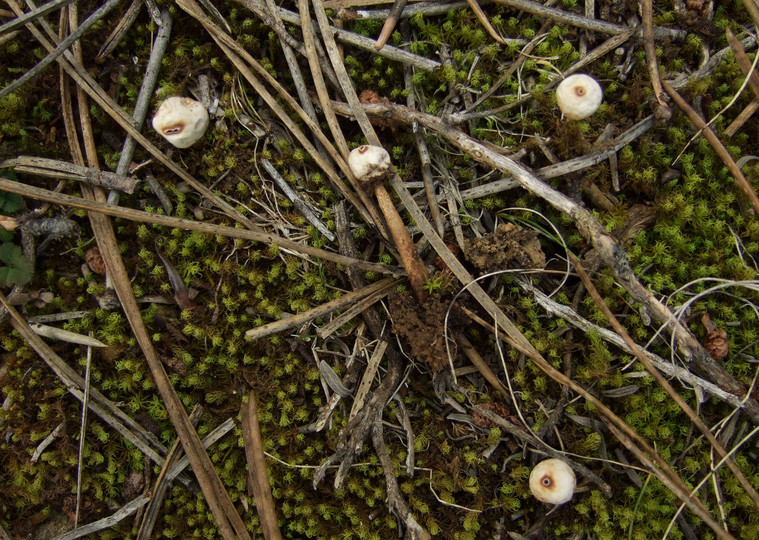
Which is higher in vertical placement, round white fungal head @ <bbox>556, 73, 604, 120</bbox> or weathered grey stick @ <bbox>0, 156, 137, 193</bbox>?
round white fungal head @ <bbox>556, 73, 604, 120</bbox>

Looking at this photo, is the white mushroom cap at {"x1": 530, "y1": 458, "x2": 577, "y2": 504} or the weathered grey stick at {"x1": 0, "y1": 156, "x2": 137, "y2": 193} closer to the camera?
the white mushroom cap at {"x1": 530, "y1": 458, "x2": 577, "y2": 504}

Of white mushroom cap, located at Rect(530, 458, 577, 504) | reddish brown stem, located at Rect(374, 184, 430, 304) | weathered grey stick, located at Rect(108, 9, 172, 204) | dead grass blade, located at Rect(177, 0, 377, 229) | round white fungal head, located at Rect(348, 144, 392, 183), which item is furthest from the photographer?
weathered grey stick, located at Rect(108, 9, 172, 204)

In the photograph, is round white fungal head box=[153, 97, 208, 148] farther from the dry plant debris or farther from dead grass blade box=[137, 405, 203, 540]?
dead grass blade box=[137, 405, 203, 540]

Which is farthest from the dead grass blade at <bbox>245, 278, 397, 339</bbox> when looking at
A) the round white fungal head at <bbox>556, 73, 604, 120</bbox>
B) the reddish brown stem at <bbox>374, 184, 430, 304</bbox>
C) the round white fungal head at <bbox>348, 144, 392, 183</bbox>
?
the round white fungal head at <bbox>556, 73, 604, 120</bbox>

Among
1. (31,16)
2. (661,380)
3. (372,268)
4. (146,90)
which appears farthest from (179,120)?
(661,380)

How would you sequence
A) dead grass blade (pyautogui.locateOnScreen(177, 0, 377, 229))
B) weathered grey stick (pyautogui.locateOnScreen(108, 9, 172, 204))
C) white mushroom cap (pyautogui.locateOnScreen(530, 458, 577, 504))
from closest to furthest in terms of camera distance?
white mushroom cap (pyautogui.locateOnScreen(530, 458, 577, 504)) < dead grass blade (pyautogui.locateOnScreen(177, 0, 377, 229)) < weathered grey stick (pyautogui.locateOnScreen(108, 9, 172, 204))

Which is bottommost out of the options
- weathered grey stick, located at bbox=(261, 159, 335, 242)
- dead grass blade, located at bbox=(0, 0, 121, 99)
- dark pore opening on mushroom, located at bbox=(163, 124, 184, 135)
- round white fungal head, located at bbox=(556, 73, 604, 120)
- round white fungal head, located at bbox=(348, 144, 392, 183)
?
weathered grey stick, located at bbox=(261, 159, 335, 242)

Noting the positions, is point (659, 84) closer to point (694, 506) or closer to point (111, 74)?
point (694, 506)
